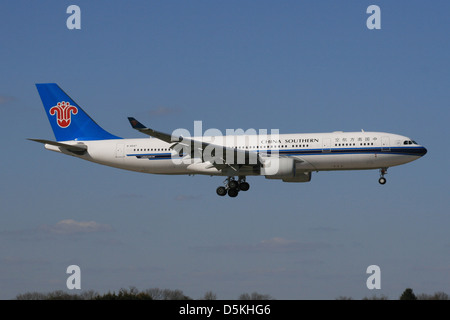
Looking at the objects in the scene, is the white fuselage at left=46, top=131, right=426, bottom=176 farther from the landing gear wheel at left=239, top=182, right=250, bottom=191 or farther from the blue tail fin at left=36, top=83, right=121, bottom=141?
the blue tail fin at left=36, top=83, right=121, bottom=141

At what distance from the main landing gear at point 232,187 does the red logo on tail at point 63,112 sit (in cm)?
1533

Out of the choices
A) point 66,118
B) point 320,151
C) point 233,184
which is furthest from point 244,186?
point 66,118

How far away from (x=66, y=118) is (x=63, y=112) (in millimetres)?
785

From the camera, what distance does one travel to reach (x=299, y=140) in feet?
178

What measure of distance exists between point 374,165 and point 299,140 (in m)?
5.83

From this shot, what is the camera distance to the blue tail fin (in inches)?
2430

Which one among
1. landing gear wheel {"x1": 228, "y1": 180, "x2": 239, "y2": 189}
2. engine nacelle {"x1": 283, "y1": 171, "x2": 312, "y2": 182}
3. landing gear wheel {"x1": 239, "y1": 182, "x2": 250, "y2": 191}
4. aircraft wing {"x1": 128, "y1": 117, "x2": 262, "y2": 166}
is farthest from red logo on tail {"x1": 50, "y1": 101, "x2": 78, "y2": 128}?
engine nacelle {"x1": 283, "y1": 171, "x2": 312, "y2": 182}

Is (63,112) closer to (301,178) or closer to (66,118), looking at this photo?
(66,118)

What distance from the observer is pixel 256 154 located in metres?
54.0

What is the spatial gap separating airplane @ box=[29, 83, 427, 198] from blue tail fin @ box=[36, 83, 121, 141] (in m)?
1.86

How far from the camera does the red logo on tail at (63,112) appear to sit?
62688mm

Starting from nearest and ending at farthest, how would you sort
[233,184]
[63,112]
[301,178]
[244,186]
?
[233,184] → [244,186] → [301,178] → [63,112]

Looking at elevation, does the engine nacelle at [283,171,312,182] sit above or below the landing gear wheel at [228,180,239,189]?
above
